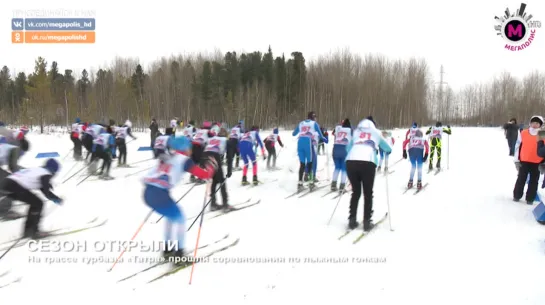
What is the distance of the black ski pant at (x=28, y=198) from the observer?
4.75 metres

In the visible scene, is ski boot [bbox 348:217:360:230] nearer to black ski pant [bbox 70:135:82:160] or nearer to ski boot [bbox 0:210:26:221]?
ski boot [bbox 0:210:26:221]

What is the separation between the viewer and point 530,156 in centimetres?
664

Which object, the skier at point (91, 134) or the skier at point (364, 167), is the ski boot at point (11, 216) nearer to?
the skier at point (91, 134)

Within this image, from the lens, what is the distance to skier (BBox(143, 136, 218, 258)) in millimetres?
4012

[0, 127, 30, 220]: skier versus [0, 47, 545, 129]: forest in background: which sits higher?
[0, 47, 545, 129]: forest in background

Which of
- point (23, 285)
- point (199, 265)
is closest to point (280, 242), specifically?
point (199, 265)

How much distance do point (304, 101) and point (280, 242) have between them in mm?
39156

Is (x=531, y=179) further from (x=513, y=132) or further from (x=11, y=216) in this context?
(x=513, y=132)

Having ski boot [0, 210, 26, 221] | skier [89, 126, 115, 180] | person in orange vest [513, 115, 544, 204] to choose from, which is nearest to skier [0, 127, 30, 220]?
ski boot [0, 210, 26, 221]

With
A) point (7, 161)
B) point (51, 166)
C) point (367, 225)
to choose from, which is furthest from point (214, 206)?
point (7, 161)

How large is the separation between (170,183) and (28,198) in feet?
7.64

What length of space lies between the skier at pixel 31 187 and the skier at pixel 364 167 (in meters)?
4.27

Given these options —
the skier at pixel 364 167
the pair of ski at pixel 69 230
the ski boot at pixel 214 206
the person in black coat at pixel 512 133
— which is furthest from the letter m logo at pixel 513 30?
the pair of ski at pixel 69 230

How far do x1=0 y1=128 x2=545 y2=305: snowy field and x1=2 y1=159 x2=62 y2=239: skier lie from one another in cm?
38
